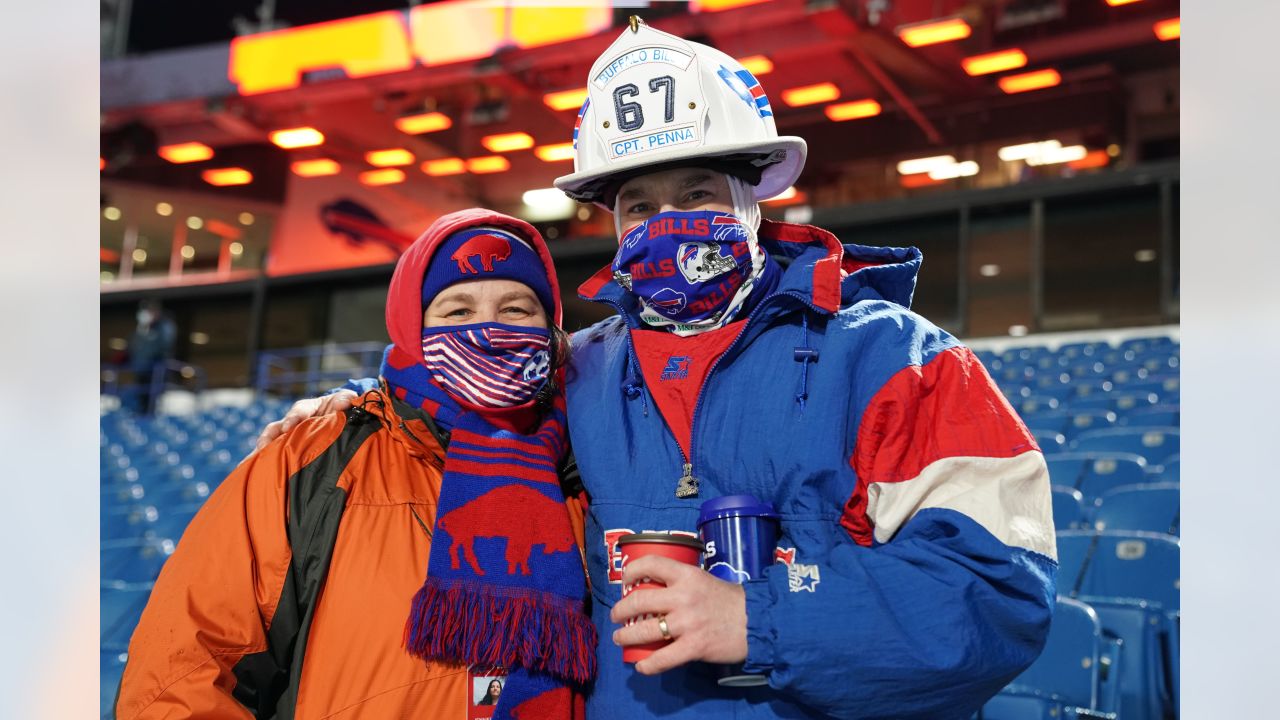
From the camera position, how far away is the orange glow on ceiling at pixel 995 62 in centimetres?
1255

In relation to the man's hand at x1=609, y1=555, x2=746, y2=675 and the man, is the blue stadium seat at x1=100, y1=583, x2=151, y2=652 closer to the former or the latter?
the man

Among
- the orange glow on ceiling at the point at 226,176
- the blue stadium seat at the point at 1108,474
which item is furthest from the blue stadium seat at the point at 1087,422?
the orange glow on ceiling at the point at 226,176

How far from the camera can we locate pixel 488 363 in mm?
1609

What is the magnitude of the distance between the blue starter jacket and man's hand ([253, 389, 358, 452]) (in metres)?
0.39

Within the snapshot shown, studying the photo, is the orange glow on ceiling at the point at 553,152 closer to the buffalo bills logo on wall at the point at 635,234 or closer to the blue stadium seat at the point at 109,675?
the blue stadium seat at the point at 109,675

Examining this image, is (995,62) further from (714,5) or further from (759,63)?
(714,5)

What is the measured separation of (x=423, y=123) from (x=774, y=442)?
51.7 ft

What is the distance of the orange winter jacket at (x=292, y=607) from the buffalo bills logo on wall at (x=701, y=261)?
546 mm

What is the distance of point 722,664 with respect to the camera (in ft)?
4.16

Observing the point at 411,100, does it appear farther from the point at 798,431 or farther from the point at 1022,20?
the point at 798,431

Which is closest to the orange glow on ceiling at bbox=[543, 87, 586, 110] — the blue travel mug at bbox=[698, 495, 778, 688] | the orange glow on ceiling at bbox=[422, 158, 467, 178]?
the orange glow on ceiling at bbox=[422, 158, 467, 178]
